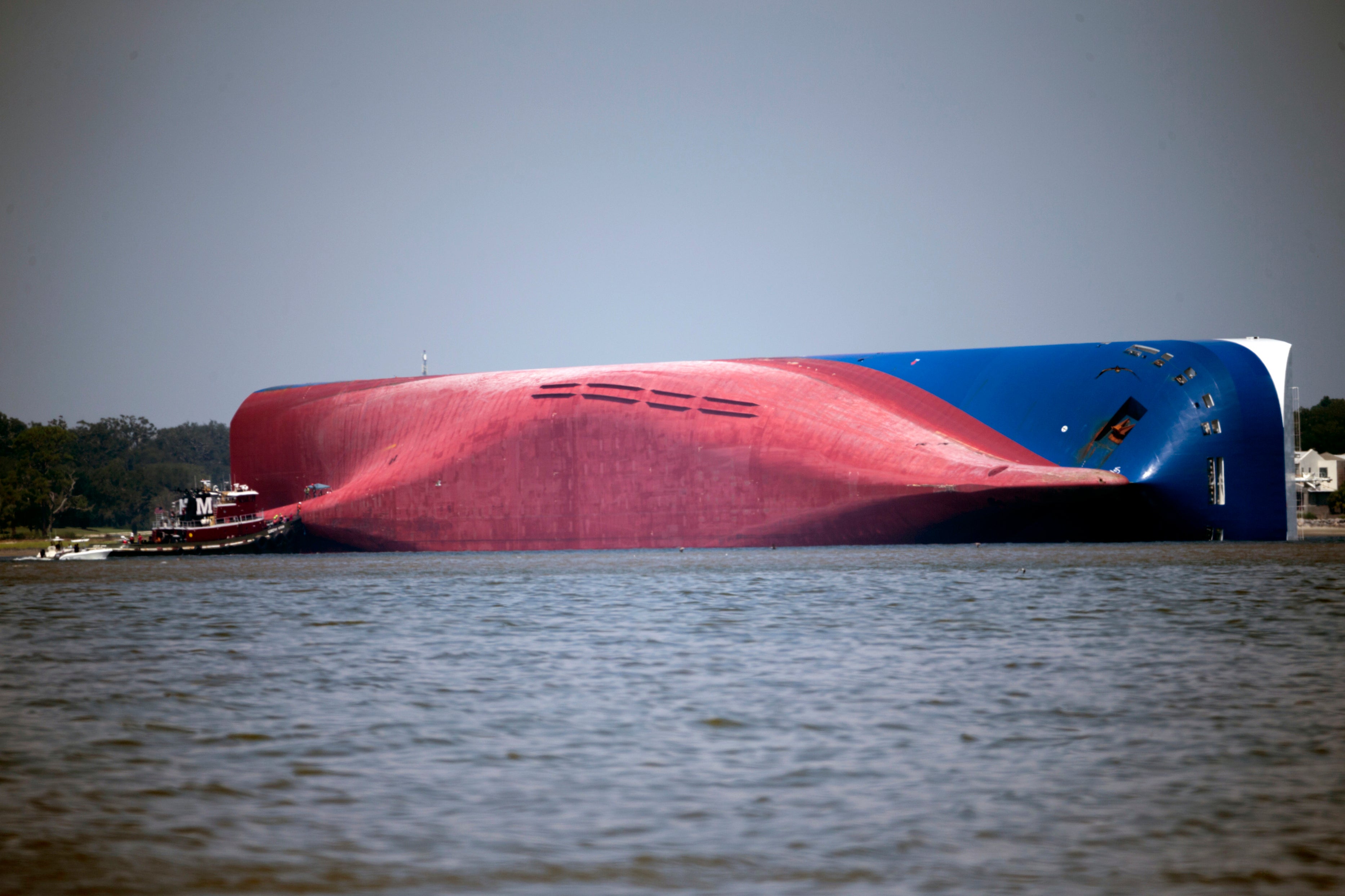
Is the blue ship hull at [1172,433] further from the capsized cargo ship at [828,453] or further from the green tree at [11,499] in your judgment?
the green tree at [11,499]

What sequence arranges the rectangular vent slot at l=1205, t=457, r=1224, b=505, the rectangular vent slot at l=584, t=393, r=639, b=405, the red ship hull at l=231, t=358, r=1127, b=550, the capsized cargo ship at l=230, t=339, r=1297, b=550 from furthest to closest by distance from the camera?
the rectangular vent slot at l=584, t=393, r=639, b=405 → the red ship hull at l=231, t=358, r=1127, b=550 → the capsized cargo ship at l=230, t=339, r=1297, b=550 → the rectangular vent slot at l=1205, t=457, r=1224, b=505

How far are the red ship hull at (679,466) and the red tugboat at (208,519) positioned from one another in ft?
11.5

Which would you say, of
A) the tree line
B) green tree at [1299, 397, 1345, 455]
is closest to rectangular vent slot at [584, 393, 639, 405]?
the tree line

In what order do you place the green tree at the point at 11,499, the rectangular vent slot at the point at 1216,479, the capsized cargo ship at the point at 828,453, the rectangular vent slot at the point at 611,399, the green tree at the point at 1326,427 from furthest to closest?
the green tree at the point at 1326,427
the green tree at the point at 11,499
the rectangular vent slot at the point at 611,399
the capsized cargo ship at the point at 828,453
the rectangular vent slot at the point at 1216,479

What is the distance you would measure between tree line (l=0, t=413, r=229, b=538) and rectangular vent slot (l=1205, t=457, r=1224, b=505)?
7038 cm

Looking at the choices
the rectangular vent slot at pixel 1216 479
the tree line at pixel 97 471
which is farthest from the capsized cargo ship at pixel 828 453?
the tree line at pixel 97 471

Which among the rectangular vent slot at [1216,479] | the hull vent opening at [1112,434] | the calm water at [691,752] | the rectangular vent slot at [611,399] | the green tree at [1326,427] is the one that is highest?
the green tree at [1326,427]

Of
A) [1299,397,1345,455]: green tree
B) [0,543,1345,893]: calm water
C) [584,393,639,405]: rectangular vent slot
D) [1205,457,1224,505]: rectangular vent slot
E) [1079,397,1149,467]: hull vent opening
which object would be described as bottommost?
[0,543,1345,893]: calm water

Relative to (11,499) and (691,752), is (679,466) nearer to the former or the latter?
(691,752)

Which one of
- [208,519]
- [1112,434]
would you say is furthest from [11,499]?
[1112,434]

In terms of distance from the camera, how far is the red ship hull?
133 feet

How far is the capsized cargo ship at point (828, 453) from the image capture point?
39344 mm

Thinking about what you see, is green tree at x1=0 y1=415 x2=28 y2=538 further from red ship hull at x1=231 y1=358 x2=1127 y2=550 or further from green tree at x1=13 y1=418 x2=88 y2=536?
red ship hull at x1=231 y1=358 x2=1127 y2=550

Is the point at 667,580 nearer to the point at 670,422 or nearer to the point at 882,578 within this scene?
the point at 882,578
